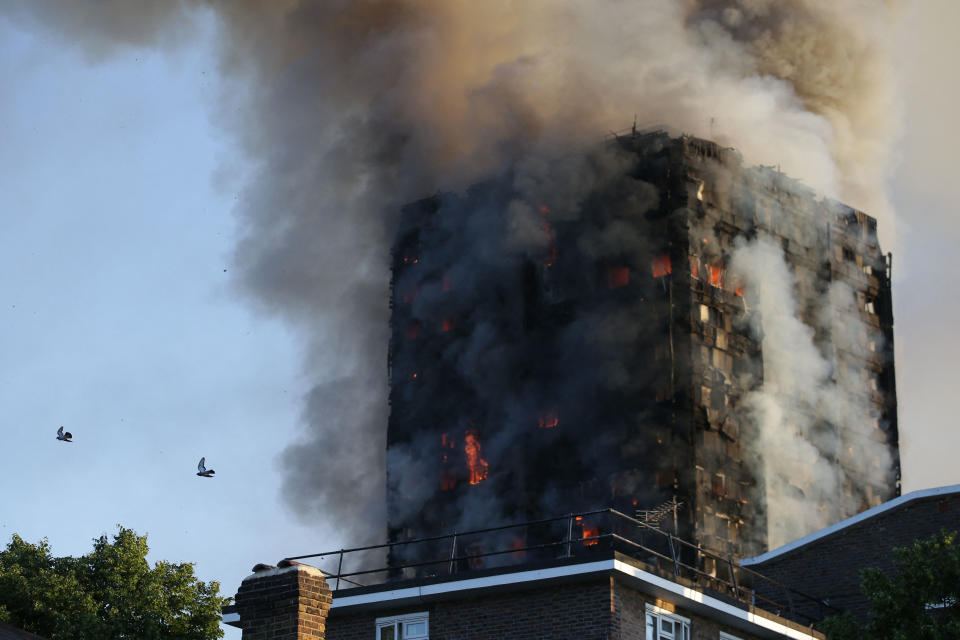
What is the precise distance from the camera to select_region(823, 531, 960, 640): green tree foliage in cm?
3294

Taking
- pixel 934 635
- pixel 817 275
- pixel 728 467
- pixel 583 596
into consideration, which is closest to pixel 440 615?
pixel 583 596

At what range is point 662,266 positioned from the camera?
8219 centimetres

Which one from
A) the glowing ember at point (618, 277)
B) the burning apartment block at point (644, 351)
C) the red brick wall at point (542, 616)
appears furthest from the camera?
the glowing ember at point (618, 277)

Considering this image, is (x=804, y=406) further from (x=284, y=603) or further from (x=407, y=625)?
(x=284, y=603)

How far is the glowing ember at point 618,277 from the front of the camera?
271 ft

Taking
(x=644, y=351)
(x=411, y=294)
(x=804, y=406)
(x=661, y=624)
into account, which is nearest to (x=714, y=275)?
(x=644, y=351)

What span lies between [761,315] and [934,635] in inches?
2044

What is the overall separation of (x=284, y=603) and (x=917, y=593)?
50.8 ft

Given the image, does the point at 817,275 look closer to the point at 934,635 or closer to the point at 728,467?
the point at 728,467

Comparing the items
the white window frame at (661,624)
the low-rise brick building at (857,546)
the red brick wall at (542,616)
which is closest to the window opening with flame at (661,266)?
the low-rise brick building at (857,546)

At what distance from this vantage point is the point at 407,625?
3506 cm

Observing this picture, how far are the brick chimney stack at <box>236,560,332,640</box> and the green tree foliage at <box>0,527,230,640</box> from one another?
1962 cm

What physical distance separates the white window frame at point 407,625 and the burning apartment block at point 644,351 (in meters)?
40.1

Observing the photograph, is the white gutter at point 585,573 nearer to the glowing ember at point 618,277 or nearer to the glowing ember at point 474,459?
the glowing ember at point 618,277
